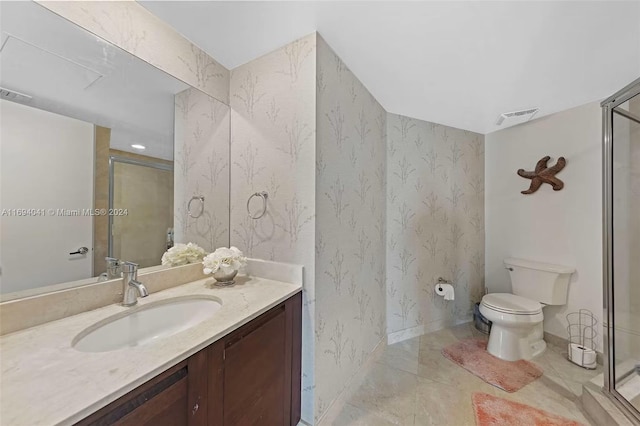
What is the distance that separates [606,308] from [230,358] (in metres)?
2.12

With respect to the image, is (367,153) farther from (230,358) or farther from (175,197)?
(230,358)

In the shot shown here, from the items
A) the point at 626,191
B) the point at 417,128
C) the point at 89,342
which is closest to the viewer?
the point at 89,342

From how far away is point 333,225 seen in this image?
1413 millimetres

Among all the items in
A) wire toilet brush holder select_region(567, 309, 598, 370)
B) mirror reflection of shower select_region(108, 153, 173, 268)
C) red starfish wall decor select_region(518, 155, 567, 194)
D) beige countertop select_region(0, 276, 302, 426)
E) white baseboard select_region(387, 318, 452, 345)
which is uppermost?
red starfish wall decor select_region(518, 155, 567, 194)

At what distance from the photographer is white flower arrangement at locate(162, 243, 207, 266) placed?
4.17 feet

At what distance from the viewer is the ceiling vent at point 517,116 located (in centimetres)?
204

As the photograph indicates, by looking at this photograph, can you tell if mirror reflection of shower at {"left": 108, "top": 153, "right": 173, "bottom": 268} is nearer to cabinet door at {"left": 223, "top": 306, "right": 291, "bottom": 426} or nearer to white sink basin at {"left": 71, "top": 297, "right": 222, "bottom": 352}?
white sink basin at {"left": 71, "top": 297, "right": 222, "bottom": 352}

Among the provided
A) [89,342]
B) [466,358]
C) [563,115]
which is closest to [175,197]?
[89,342]

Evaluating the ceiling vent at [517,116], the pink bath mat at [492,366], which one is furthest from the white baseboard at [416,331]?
the ceiling vent at [517,116]

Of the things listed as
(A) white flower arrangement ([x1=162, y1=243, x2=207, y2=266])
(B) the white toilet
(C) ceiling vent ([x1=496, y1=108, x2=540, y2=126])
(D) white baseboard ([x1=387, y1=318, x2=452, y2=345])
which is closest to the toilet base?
(B) the white toilet

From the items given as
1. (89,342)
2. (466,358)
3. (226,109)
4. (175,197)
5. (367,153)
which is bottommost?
(466,358)

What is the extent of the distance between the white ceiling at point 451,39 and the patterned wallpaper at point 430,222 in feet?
1.88

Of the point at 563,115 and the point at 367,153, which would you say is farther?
the point at 563,115

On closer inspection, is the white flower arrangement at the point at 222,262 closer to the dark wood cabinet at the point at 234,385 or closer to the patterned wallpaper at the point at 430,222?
the dark wood cabinet at the point at 234,385
